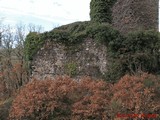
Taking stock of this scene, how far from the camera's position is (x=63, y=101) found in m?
13.2

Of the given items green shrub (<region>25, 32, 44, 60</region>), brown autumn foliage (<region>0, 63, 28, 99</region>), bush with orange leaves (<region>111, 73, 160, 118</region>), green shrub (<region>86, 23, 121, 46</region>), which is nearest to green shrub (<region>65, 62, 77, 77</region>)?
green shrub (<region>86, 23, 121, 46</region>)

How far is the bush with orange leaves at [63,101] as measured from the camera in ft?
40.9

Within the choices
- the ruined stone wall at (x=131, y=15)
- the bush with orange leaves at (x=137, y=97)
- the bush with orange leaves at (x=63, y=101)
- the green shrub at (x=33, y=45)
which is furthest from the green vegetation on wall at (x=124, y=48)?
the bush with orange leaves at (x=137, y=97)

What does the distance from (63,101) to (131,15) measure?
9187mm

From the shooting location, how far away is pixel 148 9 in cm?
2144

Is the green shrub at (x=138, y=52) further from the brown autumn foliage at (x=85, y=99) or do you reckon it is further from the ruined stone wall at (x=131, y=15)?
the brown autumn foliage at (x=85, y=99)

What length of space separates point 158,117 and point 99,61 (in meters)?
7.45

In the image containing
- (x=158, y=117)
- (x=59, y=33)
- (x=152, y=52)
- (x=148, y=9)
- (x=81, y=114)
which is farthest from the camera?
(x=148, y=9)

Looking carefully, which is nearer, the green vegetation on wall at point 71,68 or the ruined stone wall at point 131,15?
the green vegetation on wall at point 71,68

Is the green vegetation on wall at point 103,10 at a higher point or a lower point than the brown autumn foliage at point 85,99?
higher

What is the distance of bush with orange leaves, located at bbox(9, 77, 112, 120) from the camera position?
40.9ft

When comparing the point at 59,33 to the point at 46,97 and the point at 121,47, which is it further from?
the point at 46,97

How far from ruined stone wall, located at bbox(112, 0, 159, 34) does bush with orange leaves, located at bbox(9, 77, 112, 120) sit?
7.88m

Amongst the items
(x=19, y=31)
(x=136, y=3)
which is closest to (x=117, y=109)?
(x=136, y=3)
